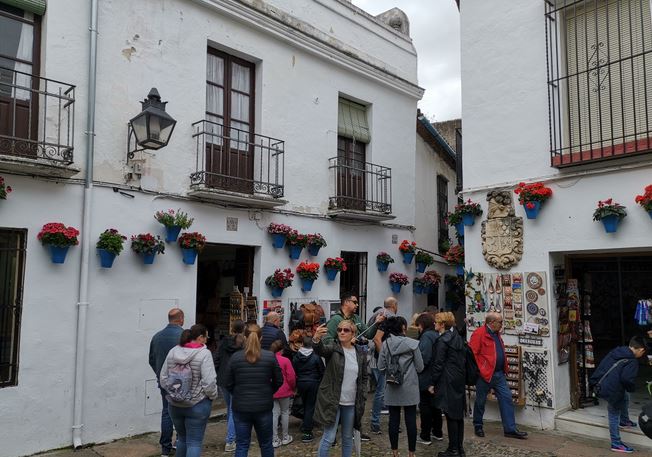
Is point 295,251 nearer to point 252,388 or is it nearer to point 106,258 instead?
point 106,258

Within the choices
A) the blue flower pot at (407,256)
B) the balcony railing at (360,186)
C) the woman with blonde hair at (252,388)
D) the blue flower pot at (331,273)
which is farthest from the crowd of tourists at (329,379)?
the blue flower pot at (407,256)

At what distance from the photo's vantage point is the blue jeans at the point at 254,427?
16.6 feet

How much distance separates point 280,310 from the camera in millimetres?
8914

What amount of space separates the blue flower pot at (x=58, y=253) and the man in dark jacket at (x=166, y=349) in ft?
4.95

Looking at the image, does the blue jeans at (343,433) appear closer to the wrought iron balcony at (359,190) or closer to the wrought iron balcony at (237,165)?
the wrought iron balcony at (237,165)

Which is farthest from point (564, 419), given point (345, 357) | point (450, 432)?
point (345, 357)

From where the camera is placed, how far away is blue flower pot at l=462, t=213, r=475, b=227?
8.31 meters

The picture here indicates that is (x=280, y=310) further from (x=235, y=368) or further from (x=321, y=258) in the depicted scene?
(x=235, y=368)

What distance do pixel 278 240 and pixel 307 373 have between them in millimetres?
2769

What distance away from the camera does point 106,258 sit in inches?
266

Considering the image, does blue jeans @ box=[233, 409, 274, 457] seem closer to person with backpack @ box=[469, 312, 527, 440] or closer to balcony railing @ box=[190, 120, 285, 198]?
person with backpack @ box=[469, 312, 527, 440]

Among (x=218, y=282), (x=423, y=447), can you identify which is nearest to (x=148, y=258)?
(x=218, y=282)

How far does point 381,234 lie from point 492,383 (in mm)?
4471

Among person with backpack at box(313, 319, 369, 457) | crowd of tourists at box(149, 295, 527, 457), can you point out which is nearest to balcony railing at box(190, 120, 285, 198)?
crowd of tourists at box(149, 295, 527, 457)
